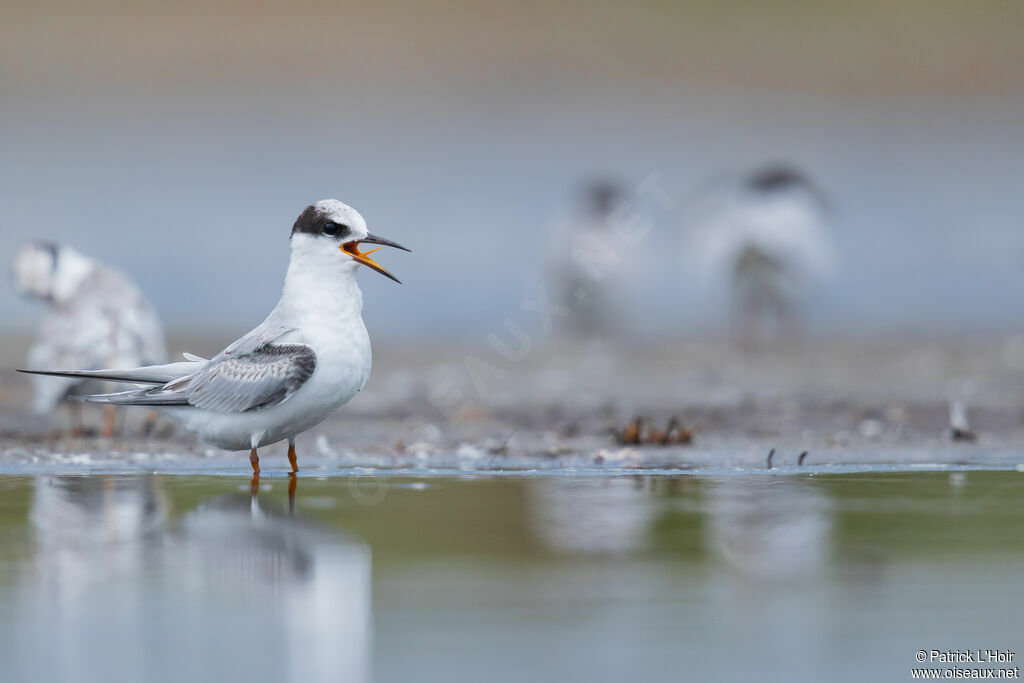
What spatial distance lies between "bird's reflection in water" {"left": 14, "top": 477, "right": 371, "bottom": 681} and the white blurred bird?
1163 cm

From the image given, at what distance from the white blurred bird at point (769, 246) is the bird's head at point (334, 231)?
34.5ft

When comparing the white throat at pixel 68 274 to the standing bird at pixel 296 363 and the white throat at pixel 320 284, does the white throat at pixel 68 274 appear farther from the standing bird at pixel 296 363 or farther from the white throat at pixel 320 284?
the white throat at pixel 320 284

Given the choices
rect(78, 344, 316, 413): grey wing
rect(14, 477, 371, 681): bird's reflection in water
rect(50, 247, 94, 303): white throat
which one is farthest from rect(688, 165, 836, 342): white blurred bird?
rect(14, 477, 371, 681): bird's reflection in water

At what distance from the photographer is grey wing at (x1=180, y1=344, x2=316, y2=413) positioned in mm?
6730

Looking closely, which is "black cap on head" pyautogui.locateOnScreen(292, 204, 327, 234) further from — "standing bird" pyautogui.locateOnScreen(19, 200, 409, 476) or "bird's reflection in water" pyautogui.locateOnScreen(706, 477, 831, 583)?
"bird's reflection in water" pyautogui.locateOnScreen(706, 477, 831, 583)

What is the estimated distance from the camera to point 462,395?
1178cm

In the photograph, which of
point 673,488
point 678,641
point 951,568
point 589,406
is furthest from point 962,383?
point 678,641

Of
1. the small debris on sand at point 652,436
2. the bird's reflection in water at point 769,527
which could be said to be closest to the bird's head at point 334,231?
the bird's reflection in water at point 769,527

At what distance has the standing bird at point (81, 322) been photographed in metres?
9.34

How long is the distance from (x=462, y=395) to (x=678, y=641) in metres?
7.81

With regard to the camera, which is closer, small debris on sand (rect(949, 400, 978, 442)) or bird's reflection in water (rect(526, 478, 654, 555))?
bird's reflection in water (rect(526, 478, 654, 555))

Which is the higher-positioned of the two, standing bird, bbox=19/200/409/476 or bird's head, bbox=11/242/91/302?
bird's head, bbox=11/242/91/302

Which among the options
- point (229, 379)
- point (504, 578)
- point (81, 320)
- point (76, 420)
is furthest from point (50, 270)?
point (504, 578)

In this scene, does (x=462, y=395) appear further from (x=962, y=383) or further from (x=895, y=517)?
(x=895, y=517)
